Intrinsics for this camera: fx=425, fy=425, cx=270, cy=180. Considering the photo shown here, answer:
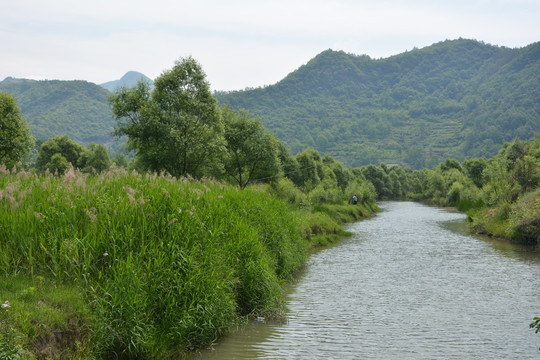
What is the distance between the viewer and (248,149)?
4869 cm

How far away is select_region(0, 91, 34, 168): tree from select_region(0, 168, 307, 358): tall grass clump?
115 feet

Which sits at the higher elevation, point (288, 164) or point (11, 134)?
point (11, 134)

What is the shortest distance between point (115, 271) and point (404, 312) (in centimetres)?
863

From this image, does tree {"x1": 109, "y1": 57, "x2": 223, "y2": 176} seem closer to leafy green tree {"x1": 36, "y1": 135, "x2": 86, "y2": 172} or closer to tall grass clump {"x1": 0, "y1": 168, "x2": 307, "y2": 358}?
tall grass clump {"x1": 0, "y1": 168, "x2": 307, "y2": 358}

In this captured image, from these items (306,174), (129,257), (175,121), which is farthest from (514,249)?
(306,174)

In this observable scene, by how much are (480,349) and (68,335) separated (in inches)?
330

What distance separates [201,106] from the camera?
40719mm

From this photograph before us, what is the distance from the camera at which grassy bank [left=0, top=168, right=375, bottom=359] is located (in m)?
6.65

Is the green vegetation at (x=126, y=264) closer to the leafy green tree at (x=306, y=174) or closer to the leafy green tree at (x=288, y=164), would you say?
the leafy green tree at (x=288, y=164)

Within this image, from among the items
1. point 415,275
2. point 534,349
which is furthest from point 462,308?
point 415,275

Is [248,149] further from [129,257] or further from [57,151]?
[57,151]

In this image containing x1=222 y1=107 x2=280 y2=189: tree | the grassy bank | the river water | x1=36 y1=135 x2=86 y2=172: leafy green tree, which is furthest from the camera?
x1=36 y1=135 x2=86 y2=172: leafy green tree

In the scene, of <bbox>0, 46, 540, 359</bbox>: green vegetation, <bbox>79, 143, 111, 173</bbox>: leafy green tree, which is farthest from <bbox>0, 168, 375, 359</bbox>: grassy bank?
<bbox>79, 143, 111, 173</bbox>: leafy green tree

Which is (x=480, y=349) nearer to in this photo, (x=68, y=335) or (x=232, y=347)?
(x=232, y=347)
